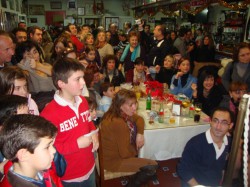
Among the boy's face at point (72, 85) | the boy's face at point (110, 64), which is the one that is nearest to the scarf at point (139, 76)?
the boy's face at point (110, 64)

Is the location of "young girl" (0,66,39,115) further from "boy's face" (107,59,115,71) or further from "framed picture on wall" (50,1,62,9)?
"framed picture on wall" (50,1,62,9)

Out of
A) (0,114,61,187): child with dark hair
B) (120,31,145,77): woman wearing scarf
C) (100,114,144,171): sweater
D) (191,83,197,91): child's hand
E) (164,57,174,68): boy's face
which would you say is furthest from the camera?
(120,31,145,77): woman wearing scarf

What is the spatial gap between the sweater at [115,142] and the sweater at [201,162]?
66cm

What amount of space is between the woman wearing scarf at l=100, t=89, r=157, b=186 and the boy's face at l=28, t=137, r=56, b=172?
1293 millimetres

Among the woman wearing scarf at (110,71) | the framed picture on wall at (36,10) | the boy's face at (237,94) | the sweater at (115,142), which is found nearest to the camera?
the sweater at (115,142)

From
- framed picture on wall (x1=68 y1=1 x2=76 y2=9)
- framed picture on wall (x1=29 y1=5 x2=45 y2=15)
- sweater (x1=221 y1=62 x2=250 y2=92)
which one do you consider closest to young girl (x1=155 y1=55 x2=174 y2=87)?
sweater (x1=221 y1=62 x2=250 y2=92)

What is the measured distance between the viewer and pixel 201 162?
2.09 metres

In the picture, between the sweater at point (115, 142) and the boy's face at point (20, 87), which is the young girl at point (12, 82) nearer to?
the boy's face at point (20, 87)

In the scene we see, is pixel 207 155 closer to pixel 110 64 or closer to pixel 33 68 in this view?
pixel 33 68

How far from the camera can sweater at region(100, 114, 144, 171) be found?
2.45 meters

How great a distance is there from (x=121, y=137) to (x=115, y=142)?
117 millimetres

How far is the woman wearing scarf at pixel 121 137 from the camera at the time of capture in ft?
8.07

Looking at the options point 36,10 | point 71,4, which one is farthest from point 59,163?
point 36,10

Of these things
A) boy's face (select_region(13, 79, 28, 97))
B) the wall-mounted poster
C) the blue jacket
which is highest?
the wall-mounted poster
